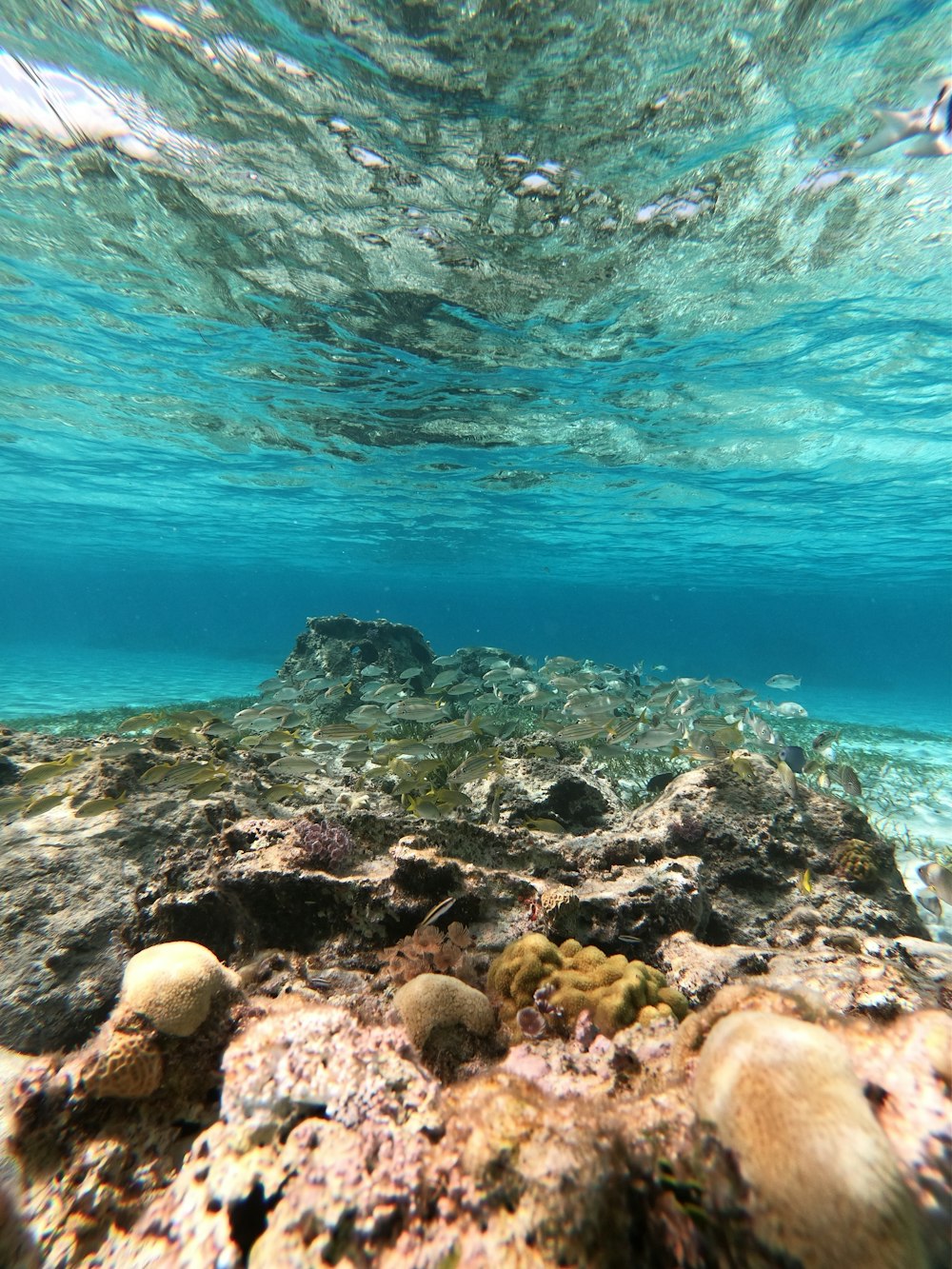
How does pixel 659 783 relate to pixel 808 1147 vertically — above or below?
below

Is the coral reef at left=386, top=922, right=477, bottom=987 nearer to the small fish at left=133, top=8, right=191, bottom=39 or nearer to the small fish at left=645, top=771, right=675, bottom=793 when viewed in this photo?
the small fish at left=645, top=771, right=675, bottom=793

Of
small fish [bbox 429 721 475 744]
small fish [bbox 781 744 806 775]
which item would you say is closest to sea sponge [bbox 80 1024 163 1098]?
small fish [bbox 429 721 475 744]

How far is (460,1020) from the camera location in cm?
329

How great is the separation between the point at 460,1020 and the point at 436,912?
4.10 feet

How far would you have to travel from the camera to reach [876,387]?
15.5 m

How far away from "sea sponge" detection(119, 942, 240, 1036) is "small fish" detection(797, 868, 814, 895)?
17.0ft

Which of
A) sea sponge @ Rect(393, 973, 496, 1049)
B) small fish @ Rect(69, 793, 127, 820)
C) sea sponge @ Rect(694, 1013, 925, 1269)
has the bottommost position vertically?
sea sponge @ Rect(393, 973, 496, 1049)

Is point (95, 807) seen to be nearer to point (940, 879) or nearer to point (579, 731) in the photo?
point (579, 731)

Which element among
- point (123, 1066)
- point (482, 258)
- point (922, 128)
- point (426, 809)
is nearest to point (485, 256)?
point (482, 258)

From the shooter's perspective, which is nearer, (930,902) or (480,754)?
(930,902)

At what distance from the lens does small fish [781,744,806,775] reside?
24.5ft

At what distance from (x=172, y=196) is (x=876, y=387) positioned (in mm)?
17253

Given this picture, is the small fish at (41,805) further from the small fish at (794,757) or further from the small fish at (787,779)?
the small fish at (794,757)

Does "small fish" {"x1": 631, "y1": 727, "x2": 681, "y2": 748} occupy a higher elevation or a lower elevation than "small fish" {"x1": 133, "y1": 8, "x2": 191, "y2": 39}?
lower
